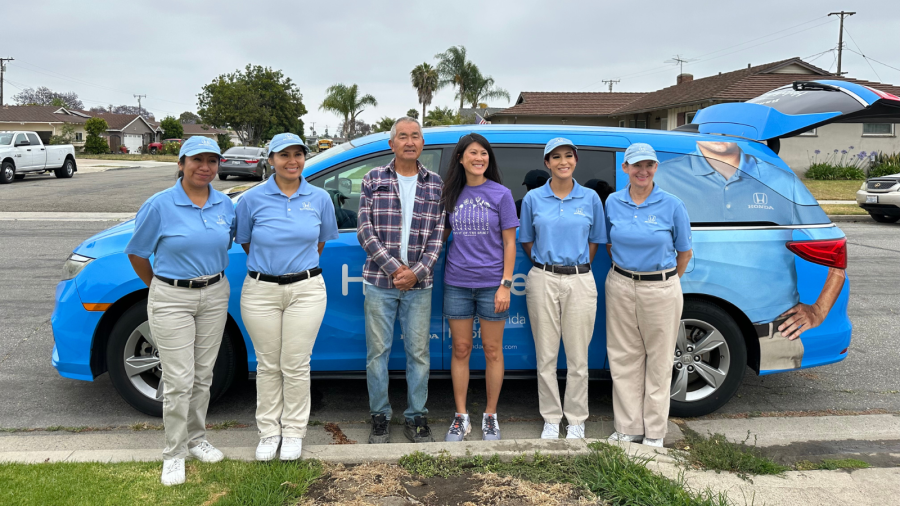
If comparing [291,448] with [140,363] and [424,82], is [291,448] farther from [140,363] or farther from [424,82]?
[424,82]

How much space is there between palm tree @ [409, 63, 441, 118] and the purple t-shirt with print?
2358 inches

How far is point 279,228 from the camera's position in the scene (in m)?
3.37

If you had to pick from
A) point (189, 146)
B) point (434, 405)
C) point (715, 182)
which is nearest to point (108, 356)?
point (189, 146)

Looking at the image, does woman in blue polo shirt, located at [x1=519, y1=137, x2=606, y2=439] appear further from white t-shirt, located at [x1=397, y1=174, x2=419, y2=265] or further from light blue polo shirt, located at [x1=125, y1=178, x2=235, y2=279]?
light blue polo shirt, located at [x1=125, y1=178, x2=235, y2=279]

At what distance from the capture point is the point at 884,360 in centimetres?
555

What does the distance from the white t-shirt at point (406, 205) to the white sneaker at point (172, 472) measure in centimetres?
149

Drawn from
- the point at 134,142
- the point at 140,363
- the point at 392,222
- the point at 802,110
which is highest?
the point at 134,142

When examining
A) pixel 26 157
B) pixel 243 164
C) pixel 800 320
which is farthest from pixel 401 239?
pixel 26 157

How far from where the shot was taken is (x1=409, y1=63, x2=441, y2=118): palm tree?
63.3m

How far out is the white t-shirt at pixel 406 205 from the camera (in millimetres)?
3656

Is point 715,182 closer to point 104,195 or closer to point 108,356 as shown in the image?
point 108,356

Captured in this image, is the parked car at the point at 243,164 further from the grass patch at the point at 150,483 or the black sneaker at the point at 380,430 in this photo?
the grass patch at the point at 150,483

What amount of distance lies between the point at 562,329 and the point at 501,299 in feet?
1.45

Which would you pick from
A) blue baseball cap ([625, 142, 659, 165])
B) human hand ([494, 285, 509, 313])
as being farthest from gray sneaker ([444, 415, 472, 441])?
blue baseball cap ([625, 142, 659, 165])
